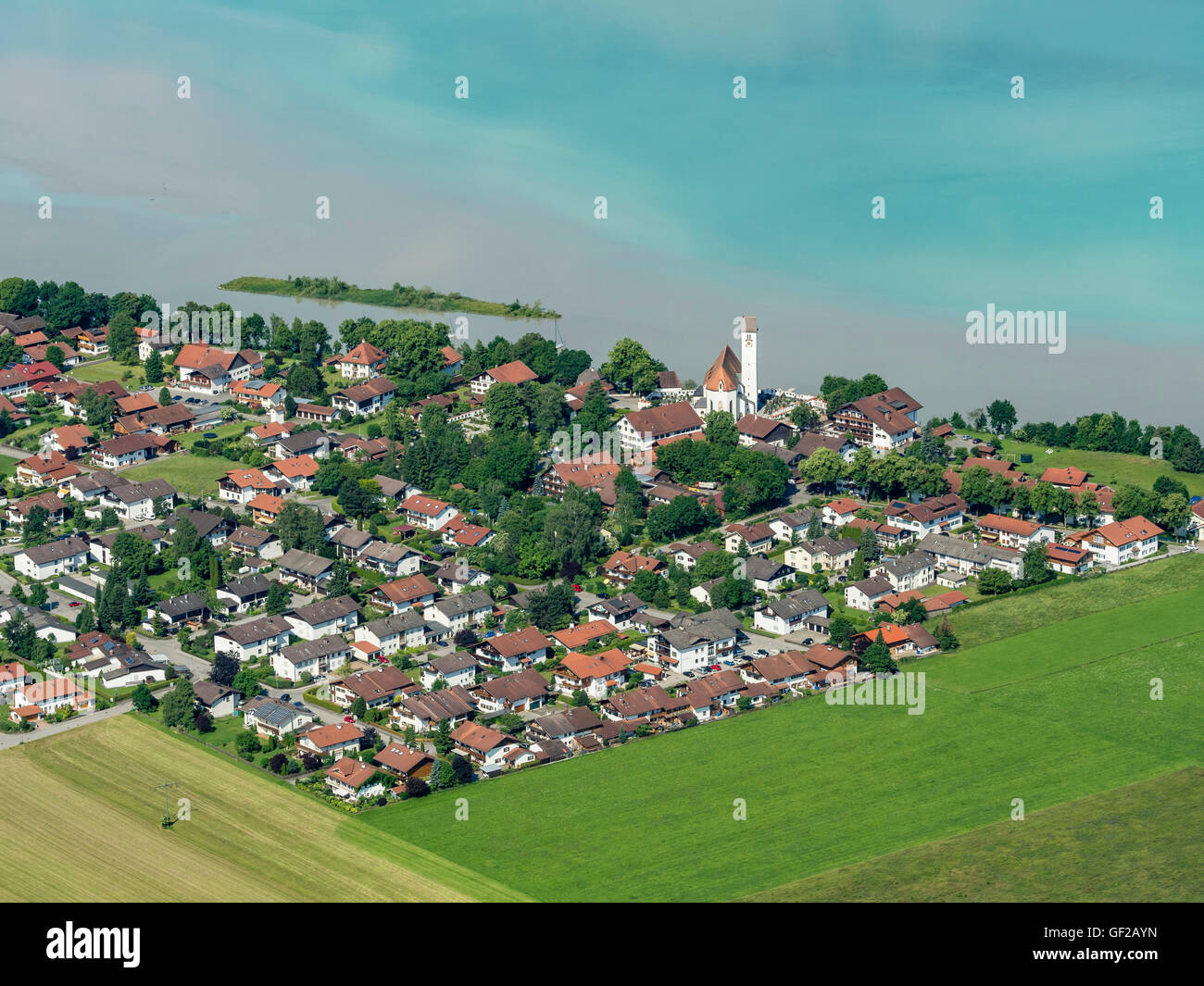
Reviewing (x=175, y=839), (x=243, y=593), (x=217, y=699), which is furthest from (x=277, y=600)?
(x=175, y=839)

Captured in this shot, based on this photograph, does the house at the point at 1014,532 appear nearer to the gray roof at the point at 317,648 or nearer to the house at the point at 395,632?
the house at the point at 395,632

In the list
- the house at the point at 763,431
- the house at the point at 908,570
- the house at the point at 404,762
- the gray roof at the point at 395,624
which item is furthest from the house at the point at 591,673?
the house at the point at 763,431

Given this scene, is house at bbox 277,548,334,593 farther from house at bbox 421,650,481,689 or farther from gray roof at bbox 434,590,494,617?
house at bbox 421,650,481,689

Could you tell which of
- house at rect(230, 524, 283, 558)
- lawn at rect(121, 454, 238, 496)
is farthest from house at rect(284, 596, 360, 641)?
lawn at rect(121, 454, 238, 496)

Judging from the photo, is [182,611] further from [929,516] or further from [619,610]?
[929,516]

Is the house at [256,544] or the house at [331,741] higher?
the house at [256,544]
